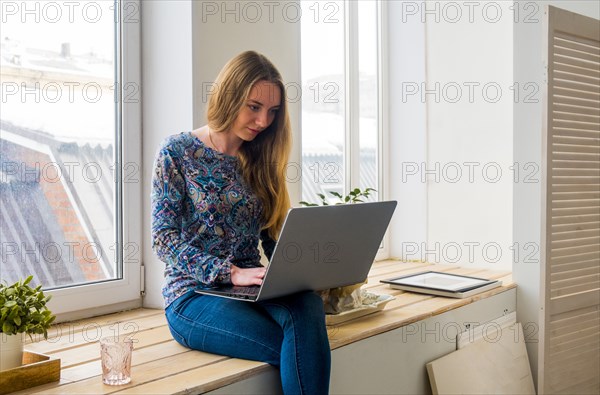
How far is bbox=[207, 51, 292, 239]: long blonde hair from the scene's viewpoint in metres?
1.85

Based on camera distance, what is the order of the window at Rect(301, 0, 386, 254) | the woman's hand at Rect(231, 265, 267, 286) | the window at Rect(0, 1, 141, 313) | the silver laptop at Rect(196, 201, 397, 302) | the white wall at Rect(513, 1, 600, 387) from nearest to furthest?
the silver laptop at Rect(196, 201, 397, 302)
the woman's hand at Rect(231, 265, 267, 286)
the window at Rect(0, 1, 141, 313)
the white wall at Rect(513, 1, 600, 387)
the window at Rect(301, 0, 386, 254)

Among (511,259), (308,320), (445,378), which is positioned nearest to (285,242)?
(308,320)

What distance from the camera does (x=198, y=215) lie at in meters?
1.82

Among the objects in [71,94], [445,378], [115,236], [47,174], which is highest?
[71,94]

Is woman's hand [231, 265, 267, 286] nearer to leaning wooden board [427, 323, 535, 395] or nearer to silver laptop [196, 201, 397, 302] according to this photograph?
silver laptop [196, 201, 397, 302]

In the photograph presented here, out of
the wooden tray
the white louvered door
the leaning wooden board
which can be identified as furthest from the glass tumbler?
the white louvered door

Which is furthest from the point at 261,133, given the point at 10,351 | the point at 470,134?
the point at 470,134

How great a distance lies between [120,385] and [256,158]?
72 centimetres

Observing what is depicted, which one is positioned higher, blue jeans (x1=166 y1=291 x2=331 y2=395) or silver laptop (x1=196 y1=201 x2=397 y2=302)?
silver laptop (x1=196 y1=201 x2=397 y2=302)

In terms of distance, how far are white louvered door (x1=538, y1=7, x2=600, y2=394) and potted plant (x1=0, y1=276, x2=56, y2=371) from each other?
5.99ft

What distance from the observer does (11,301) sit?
1.49 meters

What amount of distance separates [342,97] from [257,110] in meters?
1.41

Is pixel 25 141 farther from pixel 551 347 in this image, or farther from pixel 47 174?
pixel 551 347

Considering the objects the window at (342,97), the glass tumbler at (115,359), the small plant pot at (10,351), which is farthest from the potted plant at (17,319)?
the window at (342,97)
